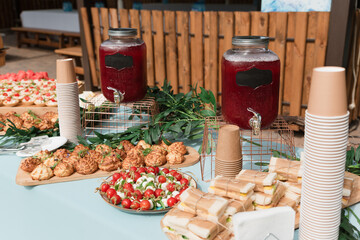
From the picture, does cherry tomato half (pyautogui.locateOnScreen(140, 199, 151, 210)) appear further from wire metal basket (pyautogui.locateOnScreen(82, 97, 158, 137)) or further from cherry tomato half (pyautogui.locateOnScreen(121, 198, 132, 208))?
wire metal basket (pyautogui.locateOnScreen(82, 97, 158, 137))

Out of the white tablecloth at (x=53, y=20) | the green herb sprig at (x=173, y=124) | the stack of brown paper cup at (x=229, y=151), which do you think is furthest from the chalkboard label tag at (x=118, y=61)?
the white tablecloth at (x=53, y=20)

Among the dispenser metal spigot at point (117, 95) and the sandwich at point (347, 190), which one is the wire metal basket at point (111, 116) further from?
the sandwich at point (347, 190)

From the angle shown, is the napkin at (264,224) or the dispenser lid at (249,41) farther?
the dispenser lid at (249,41)

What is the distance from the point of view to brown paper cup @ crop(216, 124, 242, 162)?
1.13m

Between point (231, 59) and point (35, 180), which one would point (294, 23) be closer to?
point (231, 59)

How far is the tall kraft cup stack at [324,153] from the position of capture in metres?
0.75

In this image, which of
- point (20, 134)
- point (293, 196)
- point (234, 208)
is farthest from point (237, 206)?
point (20, 134)

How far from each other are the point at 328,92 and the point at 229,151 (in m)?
0.46

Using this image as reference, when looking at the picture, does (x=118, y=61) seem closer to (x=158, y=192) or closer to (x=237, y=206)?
(x=158, y=192)

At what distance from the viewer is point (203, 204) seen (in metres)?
0.92

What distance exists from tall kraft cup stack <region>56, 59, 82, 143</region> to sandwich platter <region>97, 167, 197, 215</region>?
0.42 m

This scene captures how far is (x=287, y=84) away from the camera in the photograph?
355 centimetres

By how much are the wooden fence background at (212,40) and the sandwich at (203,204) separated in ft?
8.96

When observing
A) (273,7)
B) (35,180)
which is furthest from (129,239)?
(273,7)
